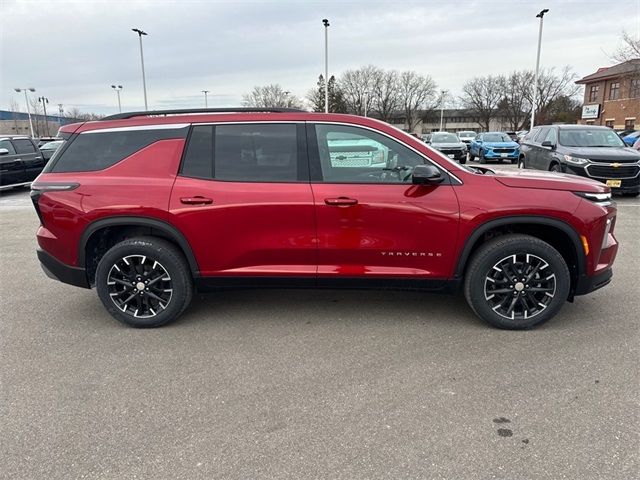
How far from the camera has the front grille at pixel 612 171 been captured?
9.93 metres

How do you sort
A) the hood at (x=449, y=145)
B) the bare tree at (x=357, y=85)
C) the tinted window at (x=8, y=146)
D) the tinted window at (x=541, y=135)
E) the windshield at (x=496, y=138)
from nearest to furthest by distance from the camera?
the tinted window at (x=541, y=135) < the tinted window at (x=8, y=146) < the hood at (x=449, y=145) < the windshield at (x=496, y=138) < the bare tree at (x=357, y=85)

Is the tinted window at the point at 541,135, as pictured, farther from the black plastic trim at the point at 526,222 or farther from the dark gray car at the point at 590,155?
the black plastic trim at the point at 526,222

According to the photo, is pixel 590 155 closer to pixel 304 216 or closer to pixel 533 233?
pixel 533 233

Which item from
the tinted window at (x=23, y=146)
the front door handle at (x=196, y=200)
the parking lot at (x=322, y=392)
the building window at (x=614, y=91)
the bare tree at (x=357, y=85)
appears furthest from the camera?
the bare tree at (x=357, y=85)

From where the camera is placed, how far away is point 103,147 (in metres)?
4.01

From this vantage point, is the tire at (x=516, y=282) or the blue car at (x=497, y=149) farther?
the blue car at (x=497, y=149)

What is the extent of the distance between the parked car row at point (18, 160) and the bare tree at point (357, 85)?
71394 mm

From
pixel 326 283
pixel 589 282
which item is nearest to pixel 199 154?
pixel 326 283

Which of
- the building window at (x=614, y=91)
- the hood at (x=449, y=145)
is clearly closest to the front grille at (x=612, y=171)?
the hood at (x=449, y=145)

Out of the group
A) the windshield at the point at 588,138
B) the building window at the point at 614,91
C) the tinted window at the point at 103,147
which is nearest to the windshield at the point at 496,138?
the windshield at the point at 588,138

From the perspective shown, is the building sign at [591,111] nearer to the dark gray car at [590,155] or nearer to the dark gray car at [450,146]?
the dark gray car at [450,146]

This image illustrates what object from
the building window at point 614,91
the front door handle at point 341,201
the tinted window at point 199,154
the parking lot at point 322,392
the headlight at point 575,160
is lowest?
the parking lot at point 322,392

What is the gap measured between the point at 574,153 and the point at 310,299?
831 centimetres

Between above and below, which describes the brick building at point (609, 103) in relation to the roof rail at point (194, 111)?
above
